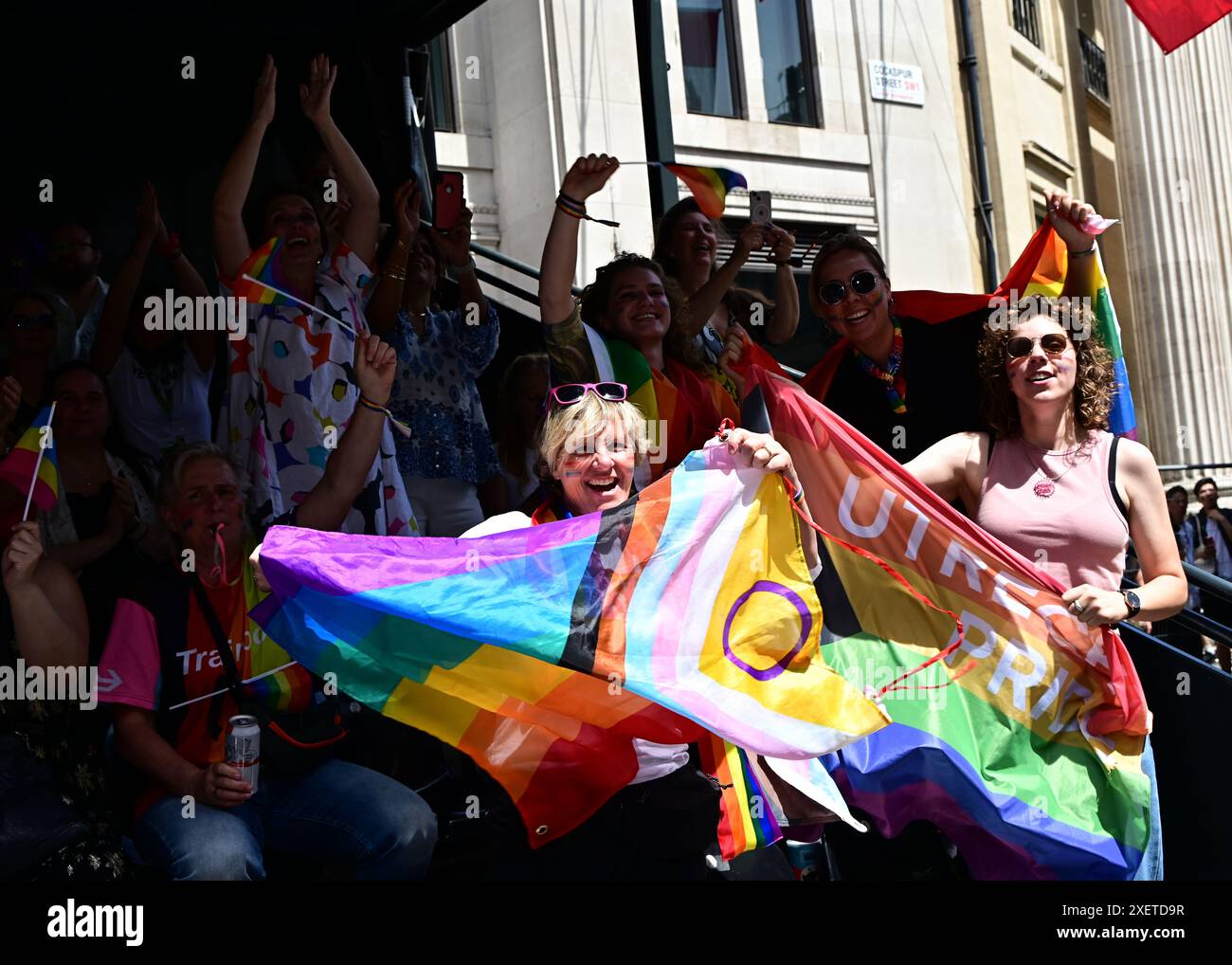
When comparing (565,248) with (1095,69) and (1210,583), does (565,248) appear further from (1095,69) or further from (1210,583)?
(1095,69)

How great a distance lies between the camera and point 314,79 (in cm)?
511

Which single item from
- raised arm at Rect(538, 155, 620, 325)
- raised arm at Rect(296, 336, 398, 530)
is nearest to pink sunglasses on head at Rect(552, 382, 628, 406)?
raised arm at Rect(296, 336, 398, 530)

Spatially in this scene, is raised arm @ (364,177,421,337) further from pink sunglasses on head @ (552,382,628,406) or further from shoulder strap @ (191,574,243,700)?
shoulder strap @ (191,574,243,700)

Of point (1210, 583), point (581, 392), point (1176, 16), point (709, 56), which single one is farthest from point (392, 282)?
point (709, 56)

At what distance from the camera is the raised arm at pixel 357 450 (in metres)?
4.00

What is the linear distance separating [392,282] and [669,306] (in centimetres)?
110

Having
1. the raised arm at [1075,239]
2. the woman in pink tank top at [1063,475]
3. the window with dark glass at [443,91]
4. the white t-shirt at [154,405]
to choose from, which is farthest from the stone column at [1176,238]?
the white t-shirt at [154,405]

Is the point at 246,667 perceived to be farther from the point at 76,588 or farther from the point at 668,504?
the point at 668,504

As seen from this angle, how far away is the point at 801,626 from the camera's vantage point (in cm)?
364

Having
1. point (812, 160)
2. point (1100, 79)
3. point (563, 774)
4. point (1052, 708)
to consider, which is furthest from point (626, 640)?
point (1100, 79)

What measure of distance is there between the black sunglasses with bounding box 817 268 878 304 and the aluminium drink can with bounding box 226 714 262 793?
8.18 ft

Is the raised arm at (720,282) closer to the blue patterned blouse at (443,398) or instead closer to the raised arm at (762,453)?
the blue patterned blouse at (443,398)

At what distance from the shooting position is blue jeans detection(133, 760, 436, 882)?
137 inches

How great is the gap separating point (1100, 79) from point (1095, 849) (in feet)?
41.5
